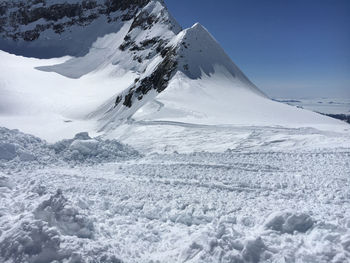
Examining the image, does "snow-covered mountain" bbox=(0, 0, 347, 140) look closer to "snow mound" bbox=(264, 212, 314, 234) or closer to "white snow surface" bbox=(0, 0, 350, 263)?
"white snow surface" bbox=(0, 0, 350, 263)

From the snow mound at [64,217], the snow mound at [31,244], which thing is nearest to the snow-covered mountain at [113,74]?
the snow mound at [64,217]

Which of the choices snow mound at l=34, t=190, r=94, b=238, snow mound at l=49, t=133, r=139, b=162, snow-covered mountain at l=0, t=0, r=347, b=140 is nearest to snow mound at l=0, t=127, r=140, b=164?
snow mound at l=49, t=133, r=139, b=162

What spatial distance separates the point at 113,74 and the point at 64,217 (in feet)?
119

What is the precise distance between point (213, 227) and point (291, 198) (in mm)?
1921

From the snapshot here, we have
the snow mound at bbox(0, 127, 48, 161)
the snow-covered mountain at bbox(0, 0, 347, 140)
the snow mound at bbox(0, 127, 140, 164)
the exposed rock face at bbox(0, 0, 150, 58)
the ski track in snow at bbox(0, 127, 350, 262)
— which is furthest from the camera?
the exposed rock face at bbox(0, 0, 150, 58)

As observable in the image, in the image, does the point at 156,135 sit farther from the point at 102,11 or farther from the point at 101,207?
the point at 102,11

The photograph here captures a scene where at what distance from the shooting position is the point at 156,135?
12.7 meters

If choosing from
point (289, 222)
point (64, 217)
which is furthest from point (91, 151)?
point (289, 222)

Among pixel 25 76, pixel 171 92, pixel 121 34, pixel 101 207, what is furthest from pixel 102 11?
pixel 101 207

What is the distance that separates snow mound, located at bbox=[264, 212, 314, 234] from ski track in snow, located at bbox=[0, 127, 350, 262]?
0.6 inches

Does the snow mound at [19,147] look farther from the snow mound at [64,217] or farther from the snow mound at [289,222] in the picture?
the snow mound at [289,222]

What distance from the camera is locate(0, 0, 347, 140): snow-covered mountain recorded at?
16594 mm

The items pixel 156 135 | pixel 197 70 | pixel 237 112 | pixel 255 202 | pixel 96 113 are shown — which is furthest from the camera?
pixel 96 113

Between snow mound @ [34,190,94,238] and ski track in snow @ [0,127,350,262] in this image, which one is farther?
snow mound @ [34,190,94,238]
